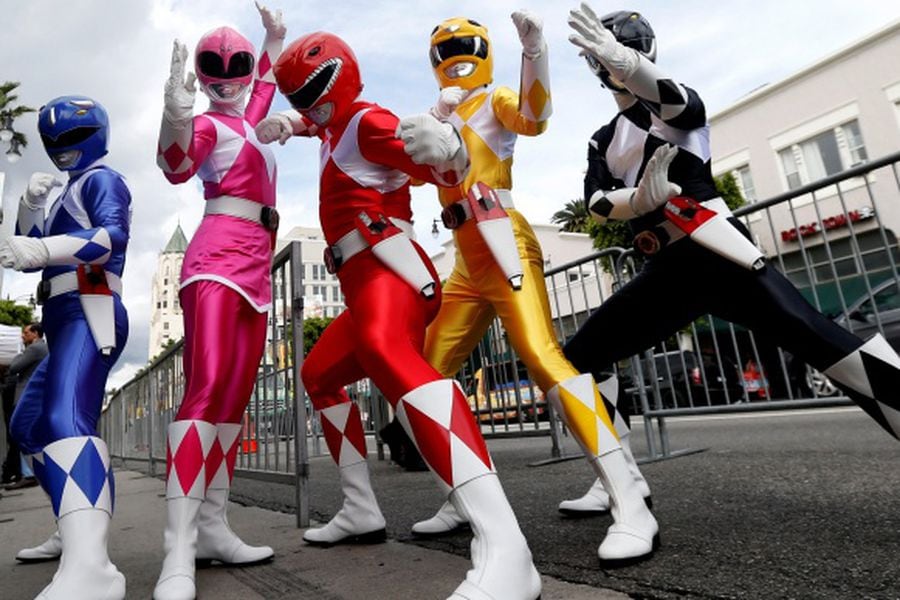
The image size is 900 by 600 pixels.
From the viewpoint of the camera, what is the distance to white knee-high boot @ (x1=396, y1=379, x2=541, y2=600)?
1.33 meters

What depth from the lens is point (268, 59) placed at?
2.78 m

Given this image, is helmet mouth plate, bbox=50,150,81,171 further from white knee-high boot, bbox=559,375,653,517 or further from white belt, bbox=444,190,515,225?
white knee-high boot, bbox=559,375,653,517

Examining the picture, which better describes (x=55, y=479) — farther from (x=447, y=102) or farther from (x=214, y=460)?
(x=447, y=102)

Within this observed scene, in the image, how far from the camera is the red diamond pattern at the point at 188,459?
1.96 metres

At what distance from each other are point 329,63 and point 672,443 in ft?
15.5

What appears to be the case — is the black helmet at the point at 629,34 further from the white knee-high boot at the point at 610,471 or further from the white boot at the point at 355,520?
the white boot at the point at 355,520

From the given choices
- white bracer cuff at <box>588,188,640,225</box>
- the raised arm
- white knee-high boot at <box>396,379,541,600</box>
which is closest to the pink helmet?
the raised arm

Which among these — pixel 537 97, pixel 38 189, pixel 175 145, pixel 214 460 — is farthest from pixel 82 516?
pixel 537 97

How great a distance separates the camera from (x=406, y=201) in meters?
2.08

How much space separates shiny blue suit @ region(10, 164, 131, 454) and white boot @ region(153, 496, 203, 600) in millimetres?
382

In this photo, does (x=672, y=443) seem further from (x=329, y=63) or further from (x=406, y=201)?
(x=329, y=63)

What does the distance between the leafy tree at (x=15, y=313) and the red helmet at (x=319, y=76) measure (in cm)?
2967

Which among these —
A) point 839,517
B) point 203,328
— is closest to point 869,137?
point 839,517

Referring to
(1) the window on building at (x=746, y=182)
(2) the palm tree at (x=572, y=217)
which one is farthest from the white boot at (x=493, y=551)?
(2) the palm tree at (x=572, y=217)
